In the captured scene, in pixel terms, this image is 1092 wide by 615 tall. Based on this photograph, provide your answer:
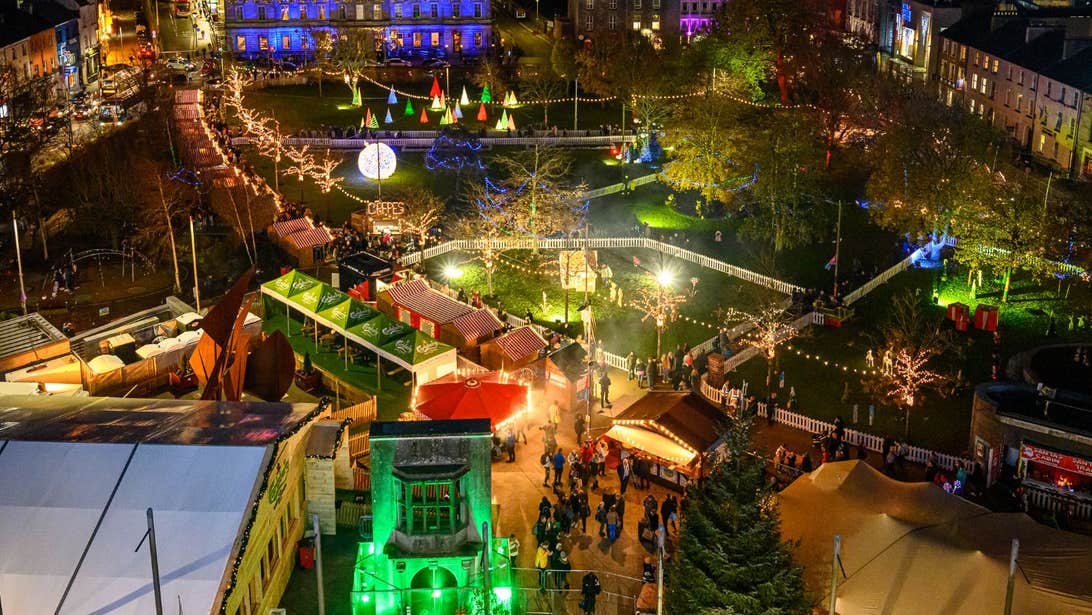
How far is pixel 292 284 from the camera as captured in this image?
40.2 meters

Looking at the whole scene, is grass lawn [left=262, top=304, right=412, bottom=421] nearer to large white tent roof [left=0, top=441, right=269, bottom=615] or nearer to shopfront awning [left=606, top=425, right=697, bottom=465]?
shopfront awning [left=606, top=425, right=697, bottom=465]

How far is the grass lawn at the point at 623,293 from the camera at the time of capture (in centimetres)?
4256

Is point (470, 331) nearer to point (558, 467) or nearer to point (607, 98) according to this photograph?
point (558, 467)


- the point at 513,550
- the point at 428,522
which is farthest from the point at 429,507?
the point at 513,550

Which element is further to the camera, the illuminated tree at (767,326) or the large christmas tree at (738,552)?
the illuminated tree at (767,326)

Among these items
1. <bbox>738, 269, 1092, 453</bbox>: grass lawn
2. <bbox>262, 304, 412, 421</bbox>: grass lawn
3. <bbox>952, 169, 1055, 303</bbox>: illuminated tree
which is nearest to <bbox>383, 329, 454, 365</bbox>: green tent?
<bbox>262, 304, 412, 421</bbox>: grass lawn

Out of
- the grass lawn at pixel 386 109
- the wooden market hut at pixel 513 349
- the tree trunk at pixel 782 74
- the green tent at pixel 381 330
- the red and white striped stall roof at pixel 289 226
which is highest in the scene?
the tree trunk at pixel 782 74

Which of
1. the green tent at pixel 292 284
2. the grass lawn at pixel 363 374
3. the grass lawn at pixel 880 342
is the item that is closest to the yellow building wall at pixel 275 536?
the grass lawn at pixel 363 374

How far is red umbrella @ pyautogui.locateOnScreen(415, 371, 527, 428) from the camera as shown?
32.3 meters

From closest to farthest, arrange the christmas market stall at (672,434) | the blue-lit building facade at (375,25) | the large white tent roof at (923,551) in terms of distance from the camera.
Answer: the large white tent roof at (923,551) < the christmas market stall at (672,434) < the blue-lit building facade at (375,25)

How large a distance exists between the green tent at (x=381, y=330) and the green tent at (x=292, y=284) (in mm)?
2877

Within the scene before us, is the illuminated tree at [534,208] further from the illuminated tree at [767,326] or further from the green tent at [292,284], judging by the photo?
the green tent at [292,284]

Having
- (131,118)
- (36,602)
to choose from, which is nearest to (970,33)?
(131,118)

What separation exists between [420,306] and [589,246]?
39.1ft
